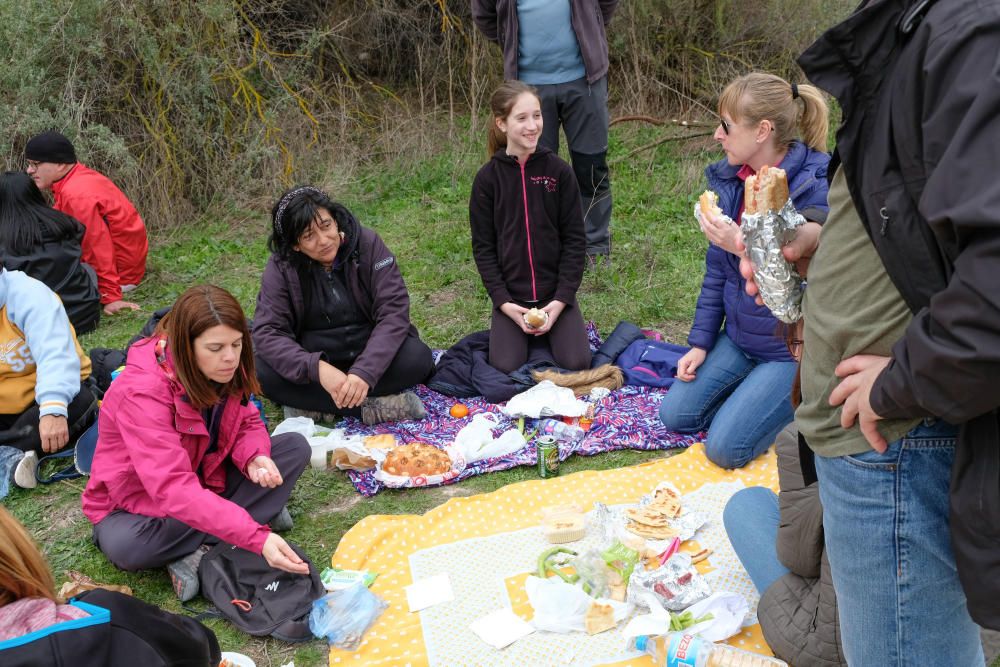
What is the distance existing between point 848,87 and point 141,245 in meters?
5.79

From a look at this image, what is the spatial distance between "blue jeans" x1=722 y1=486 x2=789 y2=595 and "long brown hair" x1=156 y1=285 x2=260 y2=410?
181cm

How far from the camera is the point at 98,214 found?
6.01 metres

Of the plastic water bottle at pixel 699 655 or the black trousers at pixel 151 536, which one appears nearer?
the plastic water bottle at pixel 699 655

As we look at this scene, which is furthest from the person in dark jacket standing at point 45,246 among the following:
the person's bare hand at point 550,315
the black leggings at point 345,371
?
the person's bare hand at point 550,315

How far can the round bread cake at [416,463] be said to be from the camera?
12.4 feet

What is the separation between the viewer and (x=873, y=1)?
1400 millimetres

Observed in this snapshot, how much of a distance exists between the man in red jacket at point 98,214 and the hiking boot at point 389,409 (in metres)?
2.49

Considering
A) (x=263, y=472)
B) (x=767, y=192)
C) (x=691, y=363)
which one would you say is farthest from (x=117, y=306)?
(x=767, y=192)

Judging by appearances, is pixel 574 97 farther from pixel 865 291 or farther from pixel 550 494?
pixel 865 291

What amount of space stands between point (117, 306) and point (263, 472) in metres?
3.23

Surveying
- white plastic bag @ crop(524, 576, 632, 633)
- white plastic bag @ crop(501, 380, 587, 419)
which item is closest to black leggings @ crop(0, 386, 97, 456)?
white plastic bag @ crop(501, 380, 587, 419)

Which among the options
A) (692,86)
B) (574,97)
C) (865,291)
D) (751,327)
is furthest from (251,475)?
(692,86)

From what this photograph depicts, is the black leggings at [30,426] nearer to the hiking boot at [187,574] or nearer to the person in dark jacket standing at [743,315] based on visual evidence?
the hiking boot at [187,574]

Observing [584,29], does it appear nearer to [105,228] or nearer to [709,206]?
[709,206]
